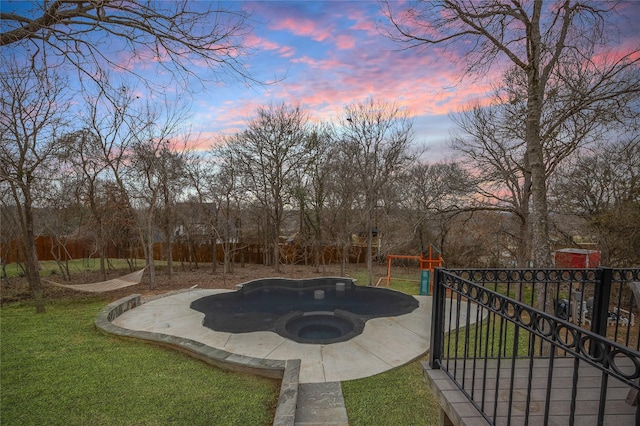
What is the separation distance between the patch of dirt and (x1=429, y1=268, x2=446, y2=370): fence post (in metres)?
8.00

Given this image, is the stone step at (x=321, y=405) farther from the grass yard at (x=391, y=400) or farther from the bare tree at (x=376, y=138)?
the bare tree at (x=376, y=138)

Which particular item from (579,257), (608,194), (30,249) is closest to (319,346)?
(30,249)

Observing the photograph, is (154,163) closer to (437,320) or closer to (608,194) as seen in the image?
(437,320)

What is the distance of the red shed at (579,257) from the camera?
7.79 metres

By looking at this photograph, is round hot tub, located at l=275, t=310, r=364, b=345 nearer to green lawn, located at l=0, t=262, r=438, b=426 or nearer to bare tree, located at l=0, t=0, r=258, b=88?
green lawn, located at l=0, t=262, r=438, b=426

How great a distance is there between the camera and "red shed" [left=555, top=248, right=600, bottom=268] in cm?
779

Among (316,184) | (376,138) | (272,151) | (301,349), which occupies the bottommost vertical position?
(301,349)

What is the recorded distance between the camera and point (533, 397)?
2006mm

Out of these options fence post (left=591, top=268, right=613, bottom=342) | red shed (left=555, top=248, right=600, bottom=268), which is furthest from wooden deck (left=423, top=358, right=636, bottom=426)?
red shed (left=555, top=248, right=600, bottom=268)

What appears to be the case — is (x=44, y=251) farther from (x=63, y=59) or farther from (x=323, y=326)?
(x=63, y=59)

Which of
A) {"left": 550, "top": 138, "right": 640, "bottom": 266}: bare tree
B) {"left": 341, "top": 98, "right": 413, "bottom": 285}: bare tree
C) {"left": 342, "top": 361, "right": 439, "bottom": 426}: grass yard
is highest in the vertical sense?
{"left": 341, "top": 98, "right": 413, "bottom": 285}: bare tree

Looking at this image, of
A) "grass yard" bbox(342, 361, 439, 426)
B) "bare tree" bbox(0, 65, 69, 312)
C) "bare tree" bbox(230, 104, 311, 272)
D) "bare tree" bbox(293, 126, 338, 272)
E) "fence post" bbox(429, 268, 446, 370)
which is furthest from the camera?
"bare tree" bbox(293, 126, 338, 272)

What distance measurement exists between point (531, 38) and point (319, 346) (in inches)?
226

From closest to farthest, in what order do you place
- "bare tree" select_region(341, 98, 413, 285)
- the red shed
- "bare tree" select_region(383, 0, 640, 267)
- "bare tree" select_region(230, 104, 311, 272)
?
"bare tree" select_region(383, 0, 640, 267) < the red shed < "bare tree" select_region(341, 98, 413, 285) < "bare tree" select_region(230, 104, 311, 272)
